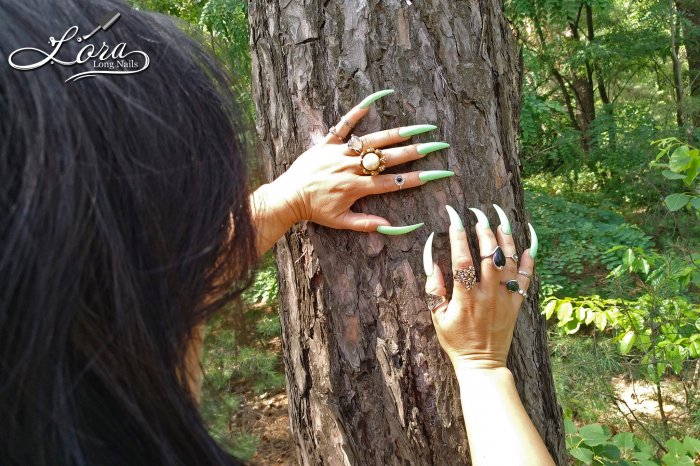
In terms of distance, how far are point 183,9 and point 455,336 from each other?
14.4 feet

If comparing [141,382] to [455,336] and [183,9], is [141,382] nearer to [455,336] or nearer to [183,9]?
[455,336]

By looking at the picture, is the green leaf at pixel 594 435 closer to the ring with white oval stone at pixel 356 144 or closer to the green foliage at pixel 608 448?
the green foliage at pixel 608 448

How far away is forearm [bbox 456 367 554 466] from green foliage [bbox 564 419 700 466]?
842 millimetres

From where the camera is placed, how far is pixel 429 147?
120 cm

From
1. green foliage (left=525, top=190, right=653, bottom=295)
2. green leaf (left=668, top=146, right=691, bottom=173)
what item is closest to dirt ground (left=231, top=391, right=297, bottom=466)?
green foliage (left=525, top=190, right=653, bottom=295)

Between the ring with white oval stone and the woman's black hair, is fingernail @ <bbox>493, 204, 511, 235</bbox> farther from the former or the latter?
the woman's black hair

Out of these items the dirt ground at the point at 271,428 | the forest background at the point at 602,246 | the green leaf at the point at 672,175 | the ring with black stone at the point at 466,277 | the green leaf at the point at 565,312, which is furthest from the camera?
the dirt ground at the point at 271,428

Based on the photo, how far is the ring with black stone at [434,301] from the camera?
1.19 metres

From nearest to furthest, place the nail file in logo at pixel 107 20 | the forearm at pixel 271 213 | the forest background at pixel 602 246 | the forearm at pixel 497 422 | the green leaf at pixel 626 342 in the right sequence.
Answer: the nail file in logo at pixel 107 20, the forearm at pixel 497 422, the forearm at pixel 271 213, the forest background at pixel 602 246, the green leaf at pixel 626 342

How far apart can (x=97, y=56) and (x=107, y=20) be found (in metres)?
0.08

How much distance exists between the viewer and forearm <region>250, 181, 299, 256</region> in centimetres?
128

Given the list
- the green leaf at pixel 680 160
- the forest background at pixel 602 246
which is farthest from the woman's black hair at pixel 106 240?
the green leaf at pixel 680 160

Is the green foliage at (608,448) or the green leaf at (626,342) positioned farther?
the green leaf at (626,342)

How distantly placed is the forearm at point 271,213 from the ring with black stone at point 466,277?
41 centimetres
